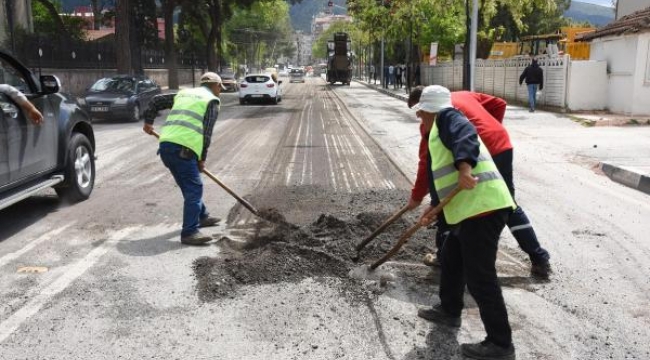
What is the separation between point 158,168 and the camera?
989 cm

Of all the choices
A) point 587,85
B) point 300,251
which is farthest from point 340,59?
point 300,251

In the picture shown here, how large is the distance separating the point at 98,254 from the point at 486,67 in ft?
84.2

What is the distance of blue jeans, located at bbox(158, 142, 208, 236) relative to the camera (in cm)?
566

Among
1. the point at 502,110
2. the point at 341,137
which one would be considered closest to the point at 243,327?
the point at 502,110

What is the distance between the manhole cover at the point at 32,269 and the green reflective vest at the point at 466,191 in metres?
3.29

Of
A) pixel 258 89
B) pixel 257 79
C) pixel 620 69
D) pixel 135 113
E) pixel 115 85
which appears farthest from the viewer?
pixel 257 79

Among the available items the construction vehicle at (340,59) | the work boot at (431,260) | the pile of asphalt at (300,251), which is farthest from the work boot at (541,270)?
the construction vehicle at (340,59)

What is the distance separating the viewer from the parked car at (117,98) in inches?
698

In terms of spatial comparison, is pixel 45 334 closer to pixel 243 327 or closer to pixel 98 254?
pixel 243 327

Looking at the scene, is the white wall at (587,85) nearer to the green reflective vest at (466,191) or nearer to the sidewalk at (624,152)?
the sidewalk at (624,152)

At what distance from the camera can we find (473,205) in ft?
11.1

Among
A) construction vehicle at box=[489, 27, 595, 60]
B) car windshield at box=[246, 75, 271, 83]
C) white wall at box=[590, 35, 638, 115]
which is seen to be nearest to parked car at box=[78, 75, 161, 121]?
car windshield at box=[246, 75, 271, 83]

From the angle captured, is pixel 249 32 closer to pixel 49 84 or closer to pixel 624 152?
pixel 624 152

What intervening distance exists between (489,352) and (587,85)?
705 inches
